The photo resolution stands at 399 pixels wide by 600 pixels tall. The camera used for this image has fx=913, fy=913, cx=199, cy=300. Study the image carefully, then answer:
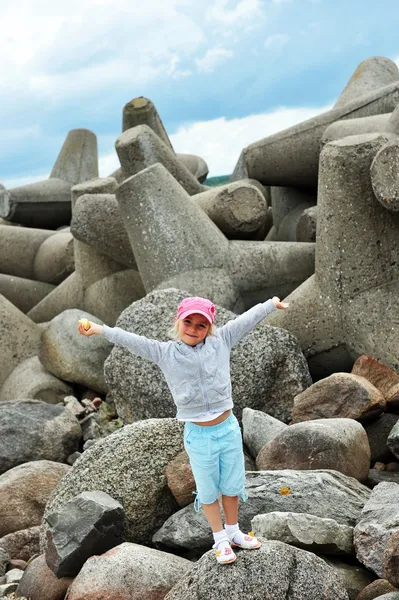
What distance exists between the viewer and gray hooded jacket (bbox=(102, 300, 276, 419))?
10.3ft

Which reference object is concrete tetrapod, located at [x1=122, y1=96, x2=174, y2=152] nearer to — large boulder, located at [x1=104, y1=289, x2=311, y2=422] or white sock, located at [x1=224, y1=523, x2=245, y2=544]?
large boulder, located at [x1=104, y1=289, x2=311, y2=422]

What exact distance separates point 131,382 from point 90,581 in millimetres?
2080

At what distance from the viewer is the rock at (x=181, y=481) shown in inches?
162

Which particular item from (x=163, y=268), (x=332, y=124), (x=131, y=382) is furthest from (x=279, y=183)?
(x=131, y=382)

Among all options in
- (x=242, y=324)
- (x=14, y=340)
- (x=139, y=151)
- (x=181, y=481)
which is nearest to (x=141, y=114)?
(x=139, y=151)

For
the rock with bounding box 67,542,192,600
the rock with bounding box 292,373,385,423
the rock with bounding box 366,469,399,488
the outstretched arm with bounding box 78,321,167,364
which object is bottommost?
the rock with bounding box 366,469,399,488

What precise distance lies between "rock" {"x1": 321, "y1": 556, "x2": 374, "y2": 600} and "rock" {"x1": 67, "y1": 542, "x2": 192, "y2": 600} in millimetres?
593

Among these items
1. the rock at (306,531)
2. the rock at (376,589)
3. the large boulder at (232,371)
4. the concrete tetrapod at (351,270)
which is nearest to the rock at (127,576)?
the rock at (306,531)

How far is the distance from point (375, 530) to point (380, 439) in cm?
146

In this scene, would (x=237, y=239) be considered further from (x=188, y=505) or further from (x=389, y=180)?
(x=188, y=505)

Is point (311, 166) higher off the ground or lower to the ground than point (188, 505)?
higher

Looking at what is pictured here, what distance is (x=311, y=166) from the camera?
8.14m

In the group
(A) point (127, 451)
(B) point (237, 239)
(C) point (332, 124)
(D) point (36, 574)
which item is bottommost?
A: (D) point (36, 574)

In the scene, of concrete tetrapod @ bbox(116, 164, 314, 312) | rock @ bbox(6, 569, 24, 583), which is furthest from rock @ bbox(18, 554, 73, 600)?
concrete tetrapod @ bbox(116, 164, 314, 312)
